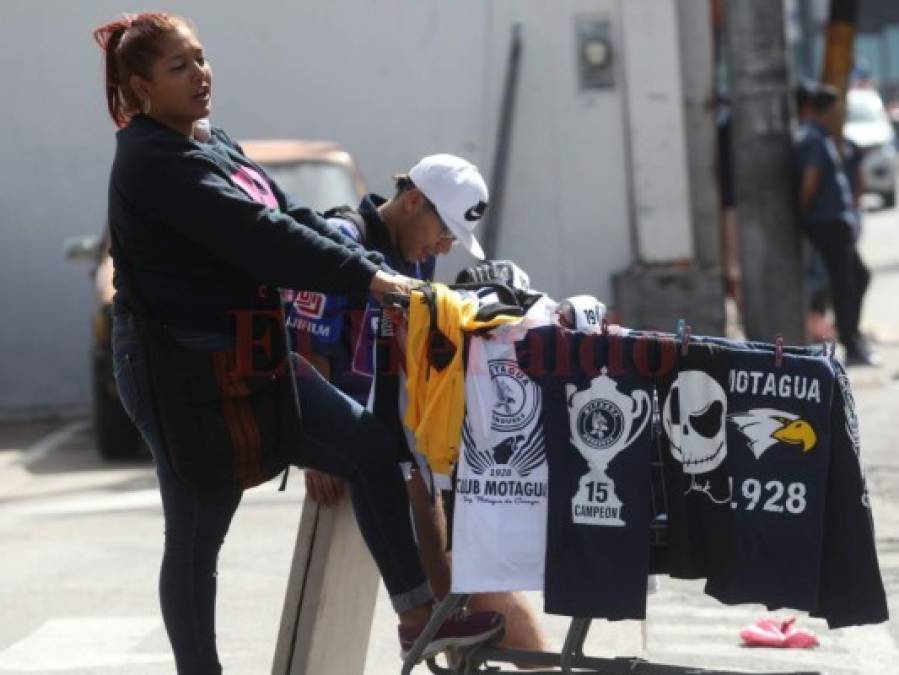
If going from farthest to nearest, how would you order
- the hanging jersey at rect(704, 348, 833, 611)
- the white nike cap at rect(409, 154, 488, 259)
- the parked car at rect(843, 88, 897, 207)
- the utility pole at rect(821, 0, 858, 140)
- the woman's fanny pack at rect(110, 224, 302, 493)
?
1. the parked car at rect(843, 88, 897, 207)
2. the utility pole at rect(821, 0, 858, 140)
3. the white nike cap at rect(409, 154, 488, 259)
4. the woman's fanny pack at rect(110, 224, 302, 493)
5. the hanging jersey at rect(704, 348, 833, 611)

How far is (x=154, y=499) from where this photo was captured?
9.65 meters

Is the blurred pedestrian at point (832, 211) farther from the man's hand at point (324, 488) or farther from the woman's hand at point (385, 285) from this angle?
the woman's hand at point (385, 285)

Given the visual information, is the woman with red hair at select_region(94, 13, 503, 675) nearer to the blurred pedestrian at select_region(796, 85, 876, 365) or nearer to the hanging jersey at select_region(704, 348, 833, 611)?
the hanging jersey at select_region(704, 348, 833, 611)

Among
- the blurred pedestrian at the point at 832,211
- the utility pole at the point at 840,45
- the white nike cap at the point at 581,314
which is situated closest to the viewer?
the white nike cap at the point at 581,314

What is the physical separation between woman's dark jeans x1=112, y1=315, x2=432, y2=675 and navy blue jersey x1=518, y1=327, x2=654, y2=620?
43cm

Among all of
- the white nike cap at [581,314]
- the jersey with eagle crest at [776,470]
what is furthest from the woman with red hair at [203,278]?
the jersey with eagle crest at [776,470]

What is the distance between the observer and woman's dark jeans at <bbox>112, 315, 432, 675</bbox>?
4.92 meters

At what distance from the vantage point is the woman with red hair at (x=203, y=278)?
468cm

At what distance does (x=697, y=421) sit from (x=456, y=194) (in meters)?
0.89

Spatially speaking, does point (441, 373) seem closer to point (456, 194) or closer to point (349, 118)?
point (456, 194)

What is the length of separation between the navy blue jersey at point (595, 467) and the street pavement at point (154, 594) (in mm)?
1510

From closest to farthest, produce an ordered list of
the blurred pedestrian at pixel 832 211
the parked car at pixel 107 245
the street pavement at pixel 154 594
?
the street pavement at pixel 154 594
the parked car at pixel 107 245
the blurred pedestrian at pixel 832 211

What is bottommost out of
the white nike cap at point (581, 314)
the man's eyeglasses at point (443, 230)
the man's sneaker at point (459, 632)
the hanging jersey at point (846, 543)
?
the man's sneaker at point (459, 632)

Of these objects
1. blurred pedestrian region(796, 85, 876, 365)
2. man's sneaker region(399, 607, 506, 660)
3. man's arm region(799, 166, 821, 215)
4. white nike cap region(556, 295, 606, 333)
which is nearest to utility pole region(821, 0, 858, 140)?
blurred pedestrian region(796, 85, 876, 365)
